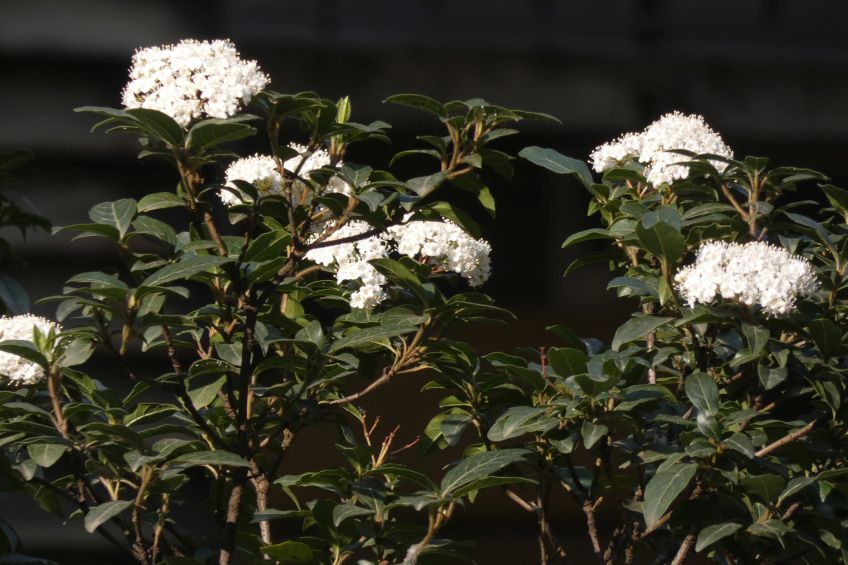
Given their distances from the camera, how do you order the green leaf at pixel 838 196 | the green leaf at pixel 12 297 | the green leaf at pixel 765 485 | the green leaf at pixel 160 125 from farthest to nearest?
the green leaf at pixel 12 297 → the green leaf at pixel 838 196 → the green leaf at pixel 765 485 → the green leaf at pixel 160 125

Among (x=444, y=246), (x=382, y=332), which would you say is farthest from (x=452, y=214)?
(x=382, y=332)

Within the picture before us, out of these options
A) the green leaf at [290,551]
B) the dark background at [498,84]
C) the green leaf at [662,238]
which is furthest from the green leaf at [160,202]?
the dark background at [498,84]

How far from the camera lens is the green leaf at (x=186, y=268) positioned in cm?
144

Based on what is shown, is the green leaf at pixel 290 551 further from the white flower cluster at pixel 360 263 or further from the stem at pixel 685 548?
the stem at pixel 685 548

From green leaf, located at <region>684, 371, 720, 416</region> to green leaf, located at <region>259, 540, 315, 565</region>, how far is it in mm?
563

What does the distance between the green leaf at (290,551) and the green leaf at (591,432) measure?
41cm

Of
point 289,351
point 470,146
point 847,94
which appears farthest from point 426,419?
point 847,94

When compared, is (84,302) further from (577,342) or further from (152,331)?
(577,342)

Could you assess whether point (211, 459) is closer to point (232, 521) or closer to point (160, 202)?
point (232, 521)

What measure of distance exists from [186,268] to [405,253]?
383mm

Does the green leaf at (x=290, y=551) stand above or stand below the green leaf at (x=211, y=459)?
below

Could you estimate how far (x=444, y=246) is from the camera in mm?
1746

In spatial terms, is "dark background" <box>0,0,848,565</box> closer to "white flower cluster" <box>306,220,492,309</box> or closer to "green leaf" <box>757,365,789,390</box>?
"white flower cluster" <box>306,220,492,309</box>

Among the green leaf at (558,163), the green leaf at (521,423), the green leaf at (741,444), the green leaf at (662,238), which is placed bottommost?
the green leaf at (741,444)
